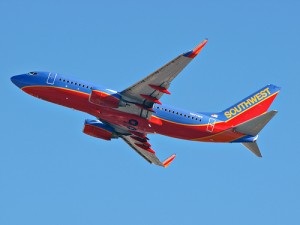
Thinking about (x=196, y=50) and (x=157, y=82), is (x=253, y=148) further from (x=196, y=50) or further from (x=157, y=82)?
(x=196, y=50)

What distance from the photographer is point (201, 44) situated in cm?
7425

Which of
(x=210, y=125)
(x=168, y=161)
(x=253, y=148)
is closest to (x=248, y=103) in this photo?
(x=210, y=125)

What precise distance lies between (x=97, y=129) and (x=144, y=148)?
7.16m

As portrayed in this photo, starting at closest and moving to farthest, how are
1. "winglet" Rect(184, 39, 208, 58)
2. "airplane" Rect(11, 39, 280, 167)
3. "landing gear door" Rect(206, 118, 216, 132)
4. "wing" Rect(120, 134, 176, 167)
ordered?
"winglet" Rect(184, 39, 208, 58) < "airplane" Rect(11, 39, 280, 167) < "landing gear door" Rect(206, 118, 216, 132) < "wing" Rect(120, 134, 176, 167)

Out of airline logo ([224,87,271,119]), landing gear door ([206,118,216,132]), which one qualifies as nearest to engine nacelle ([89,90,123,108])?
landing gear door ([206,118,216,132])

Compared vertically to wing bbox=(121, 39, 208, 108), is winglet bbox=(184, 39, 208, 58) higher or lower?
higher

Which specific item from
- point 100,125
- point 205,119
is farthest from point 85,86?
point 205,119

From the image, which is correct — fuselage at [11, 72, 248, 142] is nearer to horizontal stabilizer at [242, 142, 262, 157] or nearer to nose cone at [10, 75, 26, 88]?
nose cone at [10, 75, 26, 88]

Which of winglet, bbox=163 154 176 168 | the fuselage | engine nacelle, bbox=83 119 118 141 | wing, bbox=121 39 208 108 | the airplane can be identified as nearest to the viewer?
wing, bbox=121 39 208 108

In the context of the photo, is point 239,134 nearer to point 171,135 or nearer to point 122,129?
point 171,135

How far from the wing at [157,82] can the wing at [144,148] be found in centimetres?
1063

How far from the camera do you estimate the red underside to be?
275ft

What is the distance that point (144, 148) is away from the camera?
310 feet

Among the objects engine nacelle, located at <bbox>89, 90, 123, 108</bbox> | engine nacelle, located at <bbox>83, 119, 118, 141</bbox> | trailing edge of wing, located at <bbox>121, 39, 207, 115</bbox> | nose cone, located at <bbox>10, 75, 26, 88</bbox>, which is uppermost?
trailing edge of wing, located at <bbox>121, 39, 207, 115</bbox>
